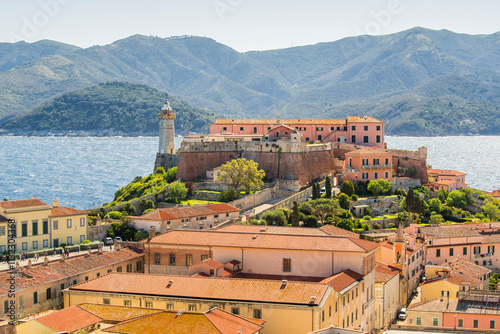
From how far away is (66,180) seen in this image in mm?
137125

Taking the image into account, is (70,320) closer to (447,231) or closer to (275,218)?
(275,218)

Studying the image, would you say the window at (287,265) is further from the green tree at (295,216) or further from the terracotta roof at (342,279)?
the green tree at (295,216)

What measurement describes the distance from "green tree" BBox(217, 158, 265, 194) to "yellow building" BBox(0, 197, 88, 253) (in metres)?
19.9

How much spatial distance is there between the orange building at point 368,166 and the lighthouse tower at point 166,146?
21.3 metres

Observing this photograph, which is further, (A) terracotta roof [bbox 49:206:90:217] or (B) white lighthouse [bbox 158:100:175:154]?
A: (B) white lighthouse [bbox 158:100:175:154]

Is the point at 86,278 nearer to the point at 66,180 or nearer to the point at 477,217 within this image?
the point at 477,217

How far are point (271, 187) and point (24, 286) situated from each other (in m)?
37.2

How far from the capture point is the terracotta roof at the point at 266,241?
38969mm

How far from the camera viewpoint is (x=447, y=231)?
58.6m

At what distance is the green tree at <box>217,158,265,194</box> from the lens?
222ft

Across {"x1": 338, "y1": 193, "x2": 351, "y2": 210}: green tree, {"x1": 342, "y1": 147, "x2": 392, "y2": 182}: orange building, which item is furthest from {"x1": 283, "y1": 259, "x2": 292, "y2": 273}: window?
{"x1": 342, "y1": 147, "x2": 392, "y2": 182}: orange building

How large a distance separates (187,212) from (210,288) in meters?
21.3

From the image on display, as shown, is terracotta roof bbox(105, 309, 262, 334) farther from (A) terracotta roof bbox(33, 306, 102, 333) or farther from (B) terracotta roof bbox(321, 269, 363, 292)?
(B) terracotta roof bbox(321, 269, 363, 292)

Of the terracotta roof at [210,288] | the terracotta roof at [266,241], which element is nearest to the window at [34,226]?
the terracotta roof at [266,241]
